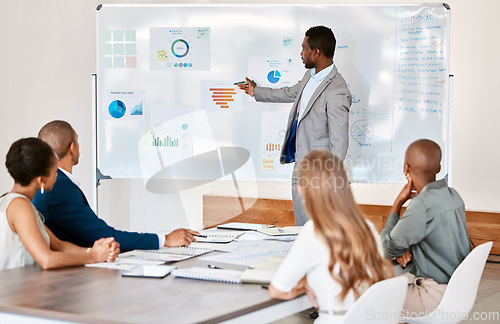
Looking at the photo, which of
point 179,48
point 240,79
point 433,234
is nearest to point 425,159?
point 433,234

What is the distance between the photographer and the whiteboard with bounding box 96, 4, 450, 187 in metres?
4.82

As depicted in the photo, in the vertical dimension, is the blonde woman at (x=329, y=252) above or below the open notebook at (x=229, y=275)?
above

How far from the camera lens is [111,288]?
192 centimetres

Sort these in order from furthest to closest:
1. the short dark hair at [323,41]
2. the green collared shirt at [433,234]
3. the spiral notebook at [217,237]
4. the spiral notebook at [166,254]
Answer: the short dark hair at [323,41]
the spiral notebook at [217,237]
the green collared shirt at [433,234]
the spiral notebook at [166,254]

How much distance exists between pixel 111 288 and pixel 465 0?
5.44m

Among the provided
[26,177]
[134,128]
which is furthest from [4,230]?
[134,128]

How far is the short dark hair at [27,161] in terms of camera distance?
7.45 ft

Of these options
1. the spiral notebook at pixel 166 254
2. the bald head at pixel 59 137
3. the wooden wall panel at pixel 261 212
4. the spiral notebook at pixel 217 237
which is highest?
the bald head at pixel 59 137

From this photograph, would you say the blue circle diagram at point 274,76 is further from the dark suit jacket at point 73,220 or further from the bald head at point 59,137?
the dark suit jacket at point 73,220

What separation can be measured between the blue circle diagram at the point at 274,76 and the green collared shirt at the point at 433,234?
249cm

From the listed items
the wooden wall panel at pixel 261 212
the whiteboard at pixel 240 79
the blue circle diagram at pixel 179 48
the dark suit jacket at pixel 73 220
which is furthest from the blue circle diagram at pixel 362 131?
the dark suit jacket at pixel 73 220

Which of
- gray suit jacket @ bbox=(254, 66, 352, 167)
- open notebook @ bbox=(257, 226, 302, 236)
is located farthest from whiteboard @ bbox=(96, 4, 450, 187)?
open notebook @ bbox=(257, 226, 302, 236)

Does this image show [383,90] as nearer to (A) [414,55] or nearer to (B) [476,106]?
(A) [414,55]

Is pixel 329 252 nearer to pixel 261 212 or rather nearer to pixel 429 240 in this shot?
pixel 429 240
